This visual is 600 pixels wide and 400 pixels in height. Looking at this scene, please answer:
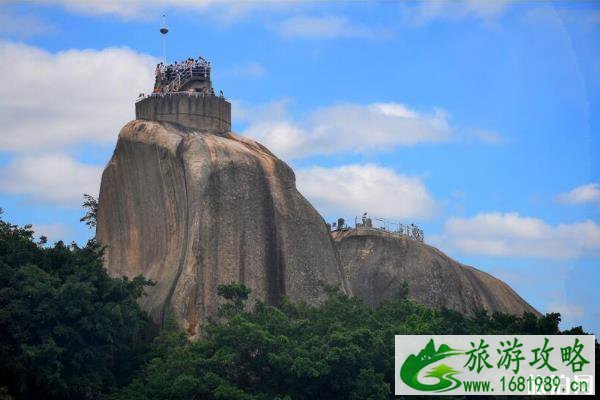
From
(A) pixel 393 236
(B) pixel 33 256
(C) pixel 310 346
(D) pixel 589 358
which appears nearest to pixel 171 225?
(B) pixel 33 256

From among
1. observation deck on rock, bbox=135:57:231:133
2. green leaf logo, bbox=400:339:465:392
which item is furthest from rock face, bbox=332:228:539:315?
green leaf logo, bbox=400:339:465:392

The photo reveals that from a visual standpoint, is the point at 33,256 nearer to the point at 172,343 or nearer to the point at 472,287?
the point at 172,343

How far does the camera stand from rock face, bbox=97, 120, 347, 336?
48125 mm

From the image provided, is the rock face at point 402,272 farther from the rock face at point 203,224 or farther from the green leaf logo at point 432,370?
the green leaf logo at point 432,370

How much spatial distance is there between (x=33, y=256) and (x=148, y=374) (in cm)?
599

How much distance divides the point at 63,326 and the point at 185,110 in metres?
11.7

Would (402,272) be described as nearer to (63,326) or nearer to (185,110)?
(185,110)

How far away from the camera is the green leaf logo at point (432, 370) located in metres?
38.8

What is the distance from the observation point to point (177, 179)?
4944 cm

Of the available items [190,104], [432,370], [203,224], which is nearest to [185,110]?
[190,104]
